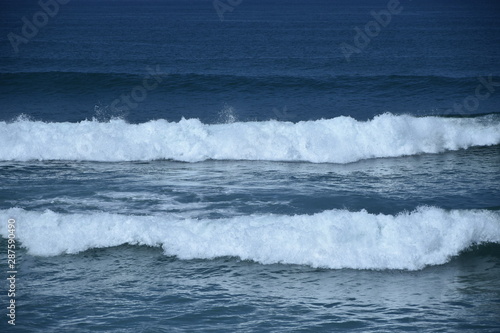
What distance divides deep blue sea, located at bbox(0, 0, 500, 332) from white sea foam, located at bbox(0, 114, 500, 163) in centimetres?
7

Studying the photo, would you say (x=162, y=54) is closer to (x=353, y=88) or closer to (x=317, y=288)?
(x=353, y=88)

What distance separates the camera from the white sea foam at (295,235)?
13.0 m

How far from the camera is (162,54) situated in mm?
48375

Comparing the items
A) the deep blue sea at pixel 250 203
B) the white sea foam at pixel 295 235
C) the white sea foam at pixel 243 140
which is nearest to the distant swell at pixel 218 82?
the deep blue sea at pixel 250 203

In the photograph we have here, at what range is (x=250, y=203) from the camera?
1608 cm

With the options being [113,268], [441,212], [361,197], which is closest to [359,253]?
[441,212]

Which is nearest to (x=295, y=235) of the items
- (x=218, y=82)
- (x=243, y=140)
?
(x=243, y=140)

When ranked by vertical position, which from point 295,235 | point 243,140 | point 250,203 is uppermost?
point 243,140

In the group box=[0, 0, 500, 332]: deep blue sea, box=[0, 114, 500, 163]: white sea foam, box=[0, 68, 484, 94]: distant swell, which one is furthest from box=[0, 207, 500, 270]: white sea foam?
box=[0, 68, 484, 94]: distant swell

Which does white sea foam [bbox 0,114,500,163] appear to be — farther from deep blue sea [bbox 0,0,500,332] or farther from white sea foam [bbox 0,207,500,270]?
white sea foam [bbox 0,207,500,270]

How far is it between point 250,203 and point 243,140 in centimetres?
631

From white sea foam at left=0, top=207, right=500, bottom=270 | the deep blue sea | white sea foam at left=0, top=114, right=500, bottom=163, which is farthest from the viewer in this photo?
white sea foam at left=0, top=114, right=500, bottom=163

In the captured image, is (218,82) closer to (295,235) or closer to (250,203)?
(250,203)

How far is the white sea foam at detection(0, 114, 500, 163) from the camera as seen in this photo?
21.6 meters
